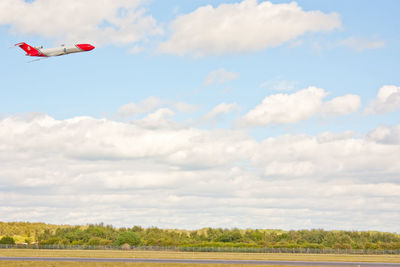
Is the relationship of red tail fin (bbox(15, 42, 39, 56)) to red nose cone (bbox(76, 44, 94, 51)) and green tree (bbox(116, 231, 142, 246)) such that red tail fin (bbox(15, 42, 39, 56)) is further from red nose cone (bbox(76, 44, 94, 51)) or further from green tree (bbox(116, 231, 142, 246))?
green tree (bbox(116, 231, 142, 246))

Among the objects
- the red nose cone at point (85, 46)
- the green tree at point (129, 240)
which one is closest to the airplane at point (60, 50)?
the red nose cone at point (85, 46)

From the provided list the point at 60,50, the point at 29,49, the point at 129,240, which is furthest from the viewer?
the point at 129,240

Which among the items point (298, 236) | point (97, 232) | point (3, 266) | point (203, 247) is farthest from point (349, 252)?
point (97, 232)

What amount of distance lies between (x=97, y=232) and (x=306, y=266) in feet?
449

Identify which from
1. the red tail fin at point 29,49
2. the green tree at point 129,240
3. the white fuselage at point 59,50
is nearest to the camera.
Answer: the white fuselage at point 59,50

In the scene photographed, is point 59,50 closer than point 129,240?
Yes

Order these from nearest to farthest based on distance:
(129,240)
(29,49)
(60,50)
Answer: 1. (60,50)
2. (29,49)
3. (129,240)

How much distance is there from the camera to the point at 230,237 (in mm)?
183125

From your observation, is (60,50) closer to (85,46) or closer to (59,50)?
(59,50)

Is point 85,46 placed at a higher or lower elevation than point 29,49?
lower

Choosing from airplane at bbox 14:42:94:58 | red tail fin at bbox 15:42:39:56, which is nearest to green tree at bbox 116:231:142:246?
red tail fin at bbox 15:42:39:56

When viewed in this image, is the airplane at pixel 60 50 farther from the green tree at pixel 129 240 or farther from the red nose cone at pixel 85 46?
the green tree at pixel 129 240

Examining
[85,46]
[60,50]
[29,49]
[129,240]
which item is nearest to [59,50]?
[60,50]

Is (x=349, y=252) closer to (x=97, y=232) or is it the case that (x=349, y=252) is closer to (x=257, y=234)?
(x=257, y=234)
